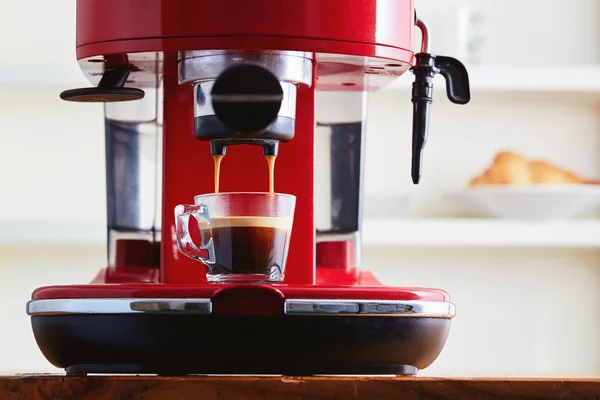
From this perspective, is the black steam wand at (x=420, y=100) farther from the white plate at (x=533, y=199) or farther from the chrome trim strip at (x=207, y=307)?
the white plate at (x=533, y=199)

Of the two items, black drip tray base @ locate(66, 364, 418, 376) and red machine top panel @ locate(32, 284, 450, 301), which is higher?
red machine top panel @ locate(32, 284, 450, 301)

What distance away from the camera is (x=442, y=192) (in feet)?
7.21

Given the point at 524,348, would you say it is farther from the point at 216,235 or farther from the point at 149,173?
the point at 216,235

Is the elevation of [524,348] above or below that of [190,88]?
below

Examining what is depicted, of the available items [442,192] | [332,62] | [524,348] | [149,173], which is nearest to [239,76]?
[332,62]

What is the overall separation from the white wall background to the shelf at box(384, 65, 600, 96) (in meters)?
0.09

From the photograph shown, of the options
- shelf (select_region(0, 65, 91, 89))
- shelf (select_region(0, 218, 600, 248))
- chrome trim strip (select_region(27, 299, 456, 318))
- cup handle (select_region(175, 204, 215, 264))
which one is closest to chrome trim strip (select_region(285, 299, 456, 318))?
chrome trim strip (select_region(27, 299, 456, 318))

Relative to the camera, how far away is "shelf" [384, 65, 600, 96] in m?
2.03

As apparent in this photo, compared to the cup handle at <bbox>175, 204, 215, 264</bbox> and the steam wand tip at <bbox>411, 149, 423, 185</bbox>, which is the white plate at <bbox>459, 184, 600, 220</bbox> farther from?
the cup handle at <bbox>175, 204, 215, 264</bbox>

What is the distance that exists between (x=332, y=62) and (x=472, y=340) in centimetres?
140

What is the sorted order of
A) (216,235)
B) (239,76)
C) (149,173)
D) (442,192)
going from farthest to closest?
(442,192) < (149,173) < (216,235) < (239,76)

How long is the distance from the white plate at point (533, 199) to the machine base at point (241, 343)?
1211 mm

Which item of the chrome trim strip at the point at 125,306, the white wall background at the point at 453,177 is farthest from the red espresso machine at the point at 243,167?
the white wall background at the point at 453,177

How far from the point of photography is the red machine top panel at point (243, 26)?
2.82ft
